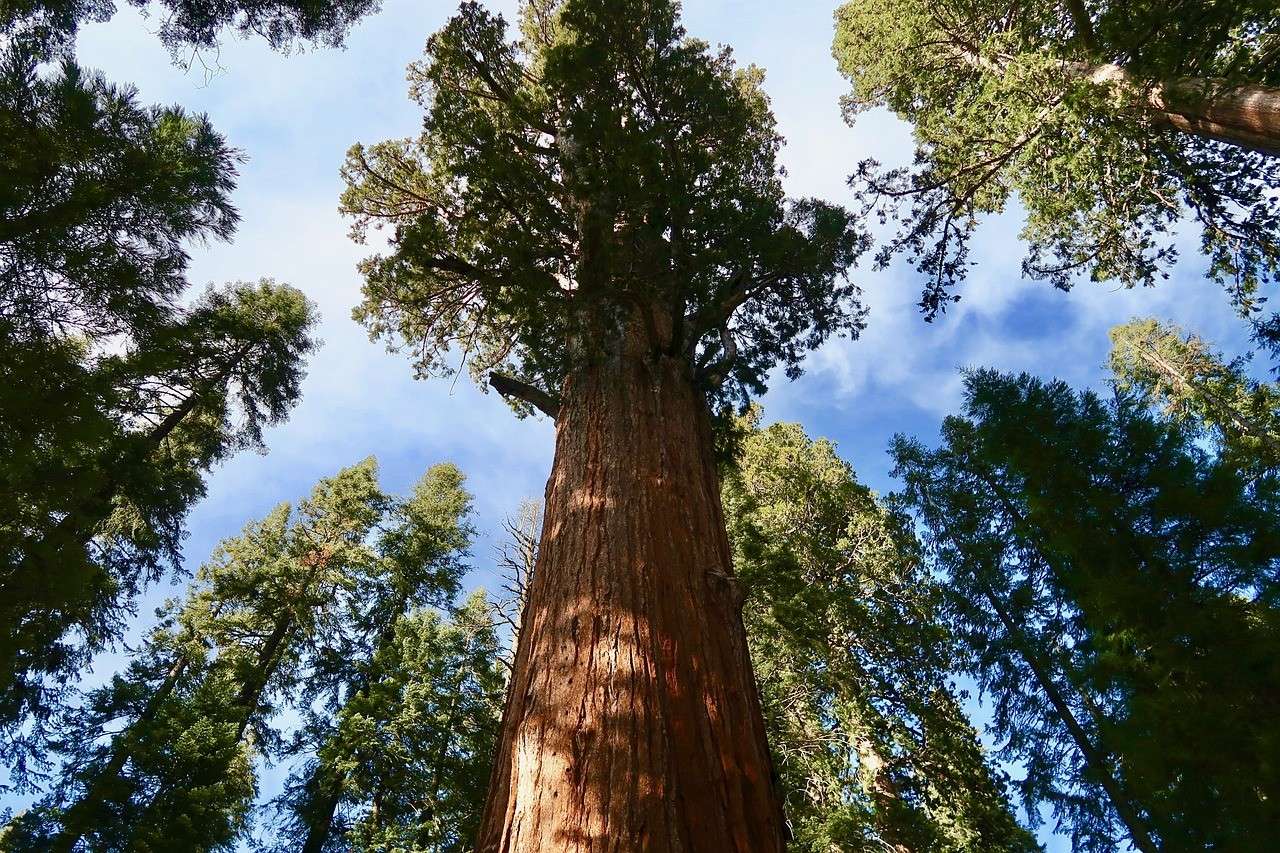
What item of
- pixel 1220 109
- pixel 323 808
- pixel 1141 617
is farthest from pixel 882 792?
pixel 323 808

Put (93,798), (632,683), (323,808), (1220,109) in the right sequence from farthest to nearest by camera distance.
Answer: (323,808), (93,798), (1220,109), (632,683)

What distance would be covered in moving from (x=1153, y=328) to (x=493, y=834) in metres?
23.1

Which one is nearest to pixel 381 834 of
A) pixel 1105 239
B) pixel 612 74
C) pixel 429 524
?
pixel 429 524

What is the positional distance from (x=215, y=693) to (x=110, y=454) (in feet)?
14.4

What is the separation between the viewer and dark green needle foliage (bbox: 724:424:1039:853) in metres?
7.67

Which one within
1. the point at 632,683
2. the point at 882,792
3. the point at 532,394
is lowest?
the point at 632,683

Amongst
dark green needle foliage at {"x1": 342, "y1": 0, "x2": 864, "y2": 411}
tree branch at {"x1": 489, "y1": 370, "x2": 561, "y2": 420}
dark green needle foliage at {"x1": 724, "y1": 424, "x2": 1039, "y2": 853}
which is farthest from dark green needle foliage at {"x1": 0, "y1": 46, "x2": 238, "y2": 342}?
dark green needle foliage at {"x1": 724, "y1": 424, "x2": 1039, "y2": 853}

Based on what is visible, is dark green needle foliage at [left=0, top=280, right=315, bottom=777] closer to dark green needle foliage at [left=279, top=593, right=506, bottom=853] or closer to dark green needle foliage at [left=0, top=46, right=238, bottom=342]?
dark green needle foliage at [left=0, top=46, right=238, bottom=342]

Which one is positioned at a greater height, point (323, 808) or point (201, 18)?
point (201, 18)

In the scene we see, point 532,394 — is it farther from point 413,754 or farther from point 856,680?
point 413,754

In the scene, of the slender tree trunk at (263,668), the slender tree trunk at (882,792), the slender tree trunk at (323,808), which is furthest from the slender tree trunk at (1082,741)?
the slender tree trunk at (263,668)

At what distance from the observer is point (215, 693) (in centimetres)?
1028

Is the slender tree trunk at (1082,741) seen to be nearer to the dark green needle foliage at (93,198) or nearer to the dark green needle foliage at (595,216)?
the dark green needle foliage at (595,216)

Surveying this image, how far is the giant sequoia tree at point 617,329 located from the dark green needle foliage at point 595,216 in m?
0.03
